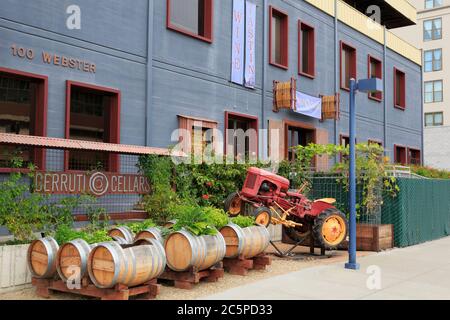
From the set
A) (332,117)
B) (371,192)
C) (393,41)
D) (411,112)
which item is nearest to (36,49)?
(371,192)

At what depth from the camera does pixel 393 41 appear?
94.5ft

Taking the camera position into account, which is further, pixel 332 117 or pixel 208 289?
pixel 332 117

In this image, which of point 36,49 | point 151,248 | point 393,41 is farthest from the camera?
point 393,41

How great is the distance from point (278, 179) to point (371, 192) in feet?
8.85

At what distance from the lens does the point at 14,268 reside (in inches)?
310

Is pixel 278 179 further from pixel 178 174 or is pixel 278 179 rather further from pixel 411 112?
pixel 411 112

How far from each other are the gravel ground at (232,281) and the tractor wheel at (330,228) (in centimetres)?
39

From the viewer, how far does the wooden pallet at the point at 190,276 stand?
804cm

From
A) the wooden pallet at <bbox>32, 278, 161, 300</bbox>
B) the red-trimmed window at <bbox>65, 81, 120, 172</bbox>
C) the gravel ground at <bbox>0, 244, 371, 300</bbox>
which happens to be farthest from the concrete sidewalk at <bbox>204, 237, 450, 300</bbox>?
the red-trimmed window at <bbox>65, 81, 120, 172</bbox>

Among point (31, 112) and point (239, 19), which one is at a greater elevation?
point (239, 19)

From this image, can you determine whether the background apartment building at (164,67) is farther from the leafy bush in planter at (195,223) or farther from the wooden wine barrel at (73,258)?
the wooden wine barrel at (73,258)

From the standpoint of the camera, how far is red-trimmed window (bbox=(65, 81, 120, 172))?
39.4 ft

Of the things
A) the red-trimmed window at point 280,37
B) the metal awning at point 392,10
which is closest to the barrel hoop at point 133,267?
the red-trimmed window at point 280,37

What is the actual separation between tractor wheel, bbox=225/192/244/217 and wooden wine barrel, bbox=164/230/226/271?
4.18 m
